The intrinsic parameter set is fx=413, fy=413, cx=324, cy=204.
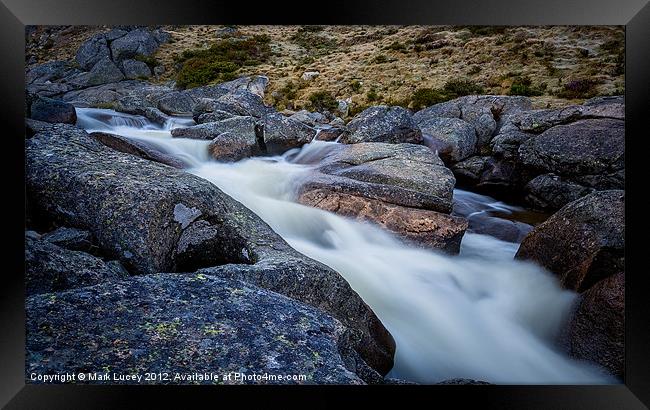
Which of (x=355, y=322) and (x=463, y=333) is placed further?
(x=463, y=333)

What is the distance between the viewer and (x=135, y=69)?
484 centimetres

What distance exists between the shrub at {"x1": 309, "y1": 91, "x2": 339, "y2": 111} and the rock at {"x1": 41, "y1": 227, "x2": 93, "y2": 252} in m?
2.95

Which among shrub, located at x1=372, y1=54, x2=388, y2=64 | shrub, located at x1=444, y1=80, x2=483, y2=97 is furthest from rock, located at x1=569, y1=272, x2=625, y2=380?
shrub, located at x1=372, y1=54, x2=388, y2=64

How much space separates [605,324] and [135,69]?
5820 millimetres

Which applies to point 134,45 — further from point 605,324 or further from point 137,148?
point 605,324

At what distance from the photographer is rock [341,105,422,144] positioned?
17.0 ft

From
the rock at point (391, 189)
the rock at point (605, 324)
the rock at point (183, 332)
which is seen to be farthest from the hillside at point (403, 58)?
the rock at point (183, 332)

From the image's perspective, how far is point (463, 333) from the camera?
14.9 ft

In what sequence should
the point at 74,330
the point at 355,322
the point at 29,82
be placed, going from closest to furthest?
the point at 74,330, the point at 355,322, the point at 29,82

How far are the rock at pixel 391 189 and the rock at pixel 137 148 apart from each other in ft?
5.14

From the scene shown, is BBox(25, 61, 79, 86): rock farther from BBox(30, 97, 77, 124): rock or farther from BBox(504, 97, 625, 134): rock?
BBox(504, 97, 625, 134): rock
